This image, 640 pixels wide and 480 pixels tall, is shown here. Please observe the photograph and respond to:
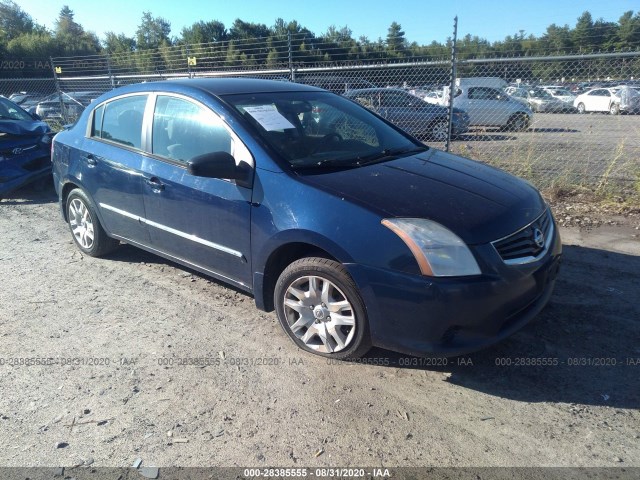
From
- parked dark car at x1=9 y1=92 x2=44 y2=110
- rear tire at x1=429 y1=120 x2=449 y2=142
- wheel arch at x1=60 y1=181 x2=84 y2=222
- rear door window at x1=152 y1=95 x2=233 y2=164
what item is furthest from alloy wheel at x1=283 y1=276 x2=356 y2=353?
parked dark car at x1=9 y1=92 x2=44 y2=110

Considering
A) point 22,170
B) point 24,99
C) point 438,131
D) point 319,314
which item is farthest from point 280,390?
point 24,99

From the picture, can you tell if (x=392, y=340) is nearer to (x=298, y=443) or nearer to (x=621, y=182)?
(x=298, y=443)

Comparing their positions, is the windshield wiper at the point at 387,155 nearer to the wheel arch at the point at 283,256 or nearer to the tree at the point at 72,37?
the wheel arch at the point at 283,256

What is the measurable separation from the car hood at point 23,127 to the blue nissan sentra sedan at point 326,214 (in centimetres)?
365

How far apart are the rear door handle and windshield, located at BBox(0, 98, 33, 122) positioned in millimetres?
5097

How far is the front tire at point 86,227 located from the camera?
478 centimetres

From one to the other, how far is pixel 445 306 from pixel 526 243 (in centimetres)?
72

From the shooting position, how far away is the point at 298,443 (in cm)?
249

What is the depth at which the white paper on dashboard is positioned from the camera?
138 inches

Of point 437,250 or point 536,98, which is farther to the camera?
point 536,98

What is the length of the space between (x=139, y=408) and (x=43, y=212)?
16.6ft

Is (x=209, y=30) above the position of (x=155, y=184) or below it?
above

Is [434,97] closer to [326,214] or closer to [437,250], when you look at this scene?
[326,214]

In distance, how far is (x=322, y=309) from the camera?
3.06m
